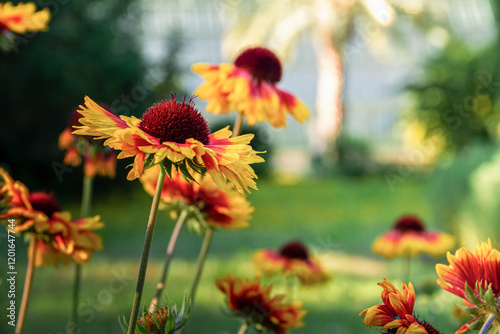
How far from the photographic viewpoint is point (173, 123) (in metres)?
0.80

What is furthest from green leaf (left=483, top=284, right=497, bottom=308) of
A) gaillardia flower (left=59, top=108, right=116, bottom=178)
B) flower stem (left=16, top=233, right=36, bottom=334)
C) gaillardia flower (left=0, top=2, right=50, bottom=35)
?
gaillardia flower (left=0, top=2, right=50, bottom=35)

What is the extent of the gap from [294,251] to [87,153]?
94 cm

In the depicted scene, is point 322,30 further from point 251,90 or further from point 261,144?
point 251,90

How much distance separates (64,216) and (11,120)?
5.65 m

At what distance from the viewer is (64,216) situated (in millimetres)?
1099

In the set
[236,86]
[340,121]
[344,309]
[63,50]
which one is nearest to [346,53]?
[340,121]

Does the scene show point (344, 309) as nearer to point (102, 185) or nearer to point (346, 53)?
point (102, 185)

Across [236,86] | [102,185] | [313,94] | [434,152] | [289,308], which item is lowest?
[289,308]

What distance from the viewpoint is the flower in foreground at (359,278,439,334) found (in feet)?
2.22

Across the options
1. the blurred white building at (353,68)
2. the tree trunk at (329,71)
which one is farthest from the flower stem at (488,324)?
the blurred white building at (353,68)

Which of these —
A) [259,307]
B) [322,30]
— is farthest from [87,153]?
[322,30]

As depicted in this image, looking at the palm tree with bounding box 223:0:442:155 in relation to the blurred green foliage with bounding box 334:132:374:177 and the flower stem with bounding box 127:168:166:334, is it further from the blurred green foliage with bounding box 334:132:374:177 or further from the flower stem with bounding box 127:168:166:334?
the flower stem with bounding box 127:168:166:334

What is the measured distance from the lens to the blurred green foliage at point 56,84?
611 centimetres

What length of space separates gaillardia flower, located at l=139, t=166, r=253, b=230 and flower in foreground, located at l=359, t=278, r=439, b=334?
0.44 metres
